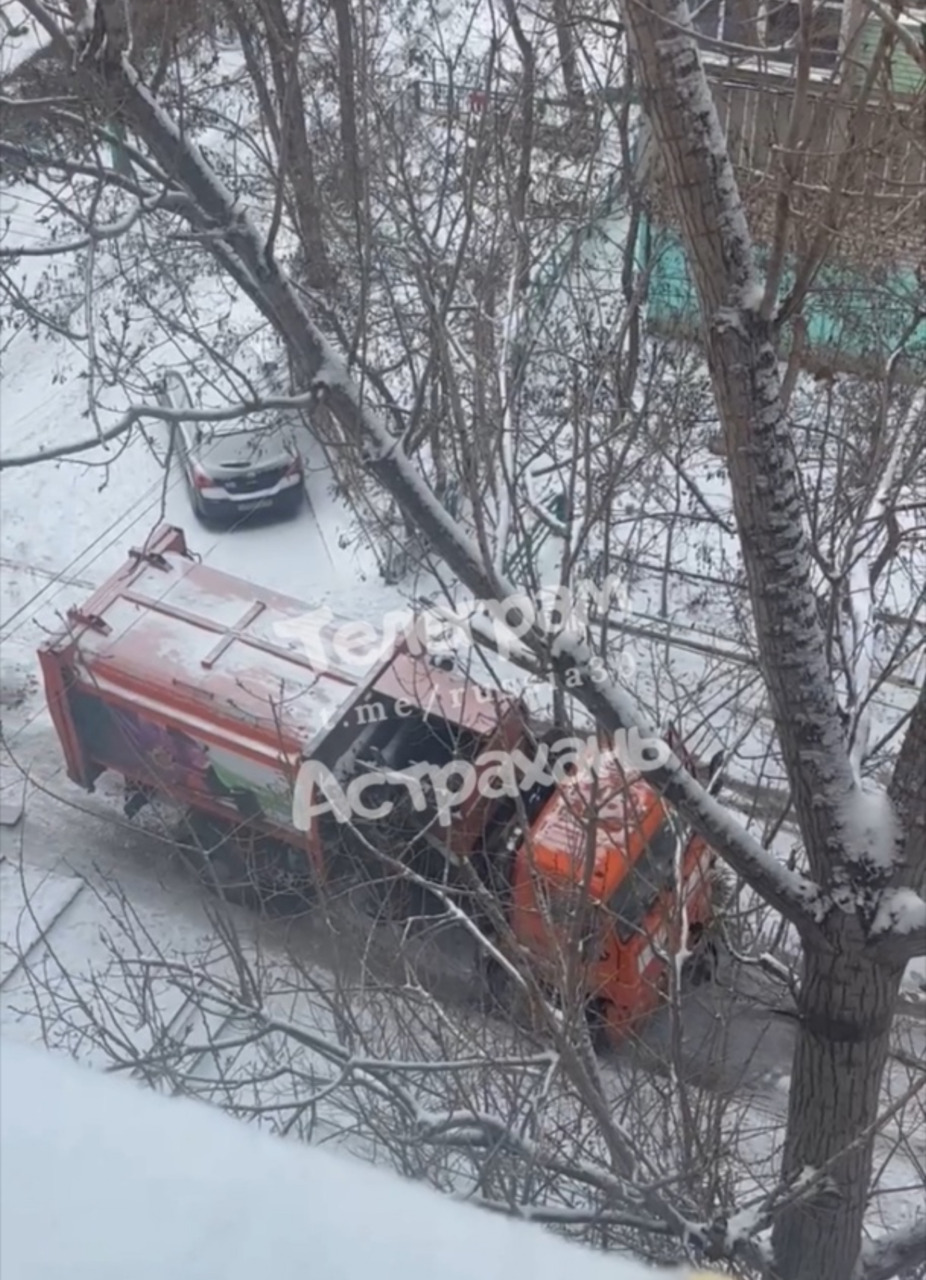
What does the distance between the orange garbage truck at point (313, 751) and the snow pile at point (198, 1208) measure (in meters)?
5.56

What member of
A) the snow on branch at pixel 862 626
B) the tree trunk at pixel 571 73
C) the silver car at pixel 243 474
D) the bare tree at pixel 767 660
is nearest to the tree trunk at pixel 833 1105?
the bare tree at pixel 767 660

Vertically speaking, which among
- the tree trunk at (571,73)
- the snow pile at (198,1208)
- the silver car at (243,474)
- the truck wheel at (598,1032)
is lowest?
Answer: the snow pile at (198,1208)

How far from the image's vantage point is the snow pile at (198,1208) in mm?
889

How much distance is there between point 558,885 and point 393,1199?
5.36 metres

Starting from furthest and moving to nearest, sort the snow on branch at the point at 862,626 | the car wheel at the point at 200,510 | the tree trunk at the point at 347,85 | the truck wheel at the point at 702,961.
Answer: the car wheel at the point at 200,510 → the tree trunk at the point at 347,85 → the truck wheel at the point at 702,961 → the snow on branch at the point at 862,626

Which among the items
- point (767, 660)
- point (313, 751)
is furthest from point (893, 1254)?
point (313, 751)

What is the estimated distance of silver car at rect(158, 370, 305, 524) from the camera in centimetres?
1133

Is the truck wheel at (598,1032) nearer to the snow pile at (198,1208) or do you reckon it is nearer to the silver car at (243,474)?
the silver car at (243,474)

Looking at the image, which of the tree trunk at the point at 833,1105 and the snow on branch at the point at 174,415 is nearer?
the tree trunk at the point at 833,1105

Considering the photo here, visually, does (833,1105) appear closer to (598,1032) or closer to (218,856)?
(598,1032)

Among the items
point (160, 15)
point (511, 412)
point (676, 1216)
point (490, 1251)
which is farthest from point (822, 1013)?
point (160, 15)

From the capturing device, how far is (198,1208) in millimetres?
933

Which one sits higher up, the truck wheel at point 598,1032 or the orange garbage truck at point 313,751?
the orange garbage truck at point 313,751

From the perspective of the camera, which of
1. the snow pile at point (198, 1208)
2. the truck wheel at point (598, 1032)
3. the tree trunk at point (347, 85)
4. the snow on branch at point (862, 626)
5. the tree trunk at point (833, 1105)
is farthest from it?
the tree trunk at point (347, 85)
